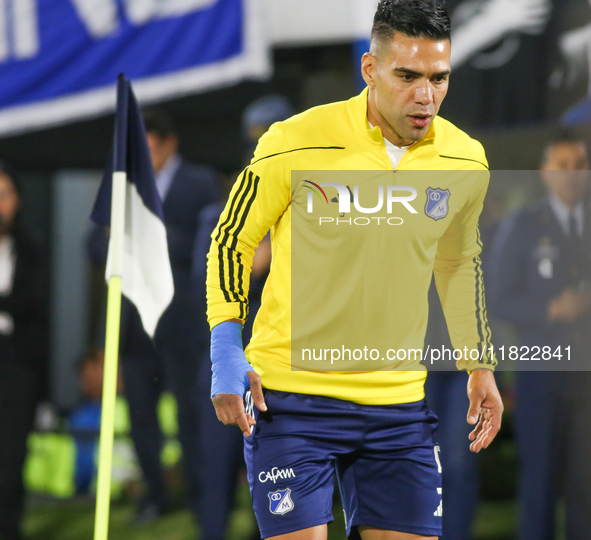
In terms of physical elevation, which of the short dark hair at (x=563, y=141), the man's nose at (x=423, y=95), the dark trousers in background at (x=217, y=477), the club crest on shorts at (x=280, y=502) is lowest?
the dark trousers in background at (x=217, y=477)

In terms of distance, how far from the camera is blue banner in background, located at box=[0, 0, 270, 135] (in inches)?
165

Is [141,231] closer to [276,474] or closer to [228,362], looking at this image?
[228,362]

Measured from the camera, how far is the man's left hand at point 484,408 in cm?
197

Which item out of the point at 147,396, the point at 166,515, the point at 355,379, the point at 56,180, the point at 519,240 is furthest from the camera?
the point at 56,180

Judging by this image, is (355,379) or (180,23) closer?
(355,379)

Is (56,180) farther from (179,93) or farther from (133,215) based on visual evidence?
(133,215)

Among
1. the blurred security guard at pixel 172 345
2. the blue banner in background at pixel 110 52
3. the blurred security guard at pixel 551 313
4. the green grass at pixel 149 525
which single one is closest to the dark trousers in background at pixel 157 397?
the blurred security guard at pixel 172 345

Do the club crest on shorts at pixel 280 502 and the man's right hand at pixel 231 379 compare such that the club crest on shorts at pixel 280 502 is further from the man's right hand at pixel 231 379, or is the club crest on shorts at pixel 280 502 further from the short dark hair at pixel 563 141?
the short dark hair at pixel 563 141

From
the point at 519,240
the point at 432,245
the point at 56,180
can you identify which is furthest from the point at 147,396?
the point at 56,180

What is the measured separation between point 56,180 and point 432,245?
4963 mm

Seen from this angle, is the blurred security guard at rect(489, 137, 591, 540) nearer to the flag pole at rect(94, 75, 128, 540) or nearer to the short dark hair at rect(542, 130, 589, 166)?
the short dark hair at rect(542, 130, 589, 166)

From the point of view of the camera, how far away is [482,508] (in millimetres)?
3877

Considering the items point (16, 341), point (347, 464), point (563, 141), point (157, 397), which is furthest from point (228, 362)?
point (16, 341)

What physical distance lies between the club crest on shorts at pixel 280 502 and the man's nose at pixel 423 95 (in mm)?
917
